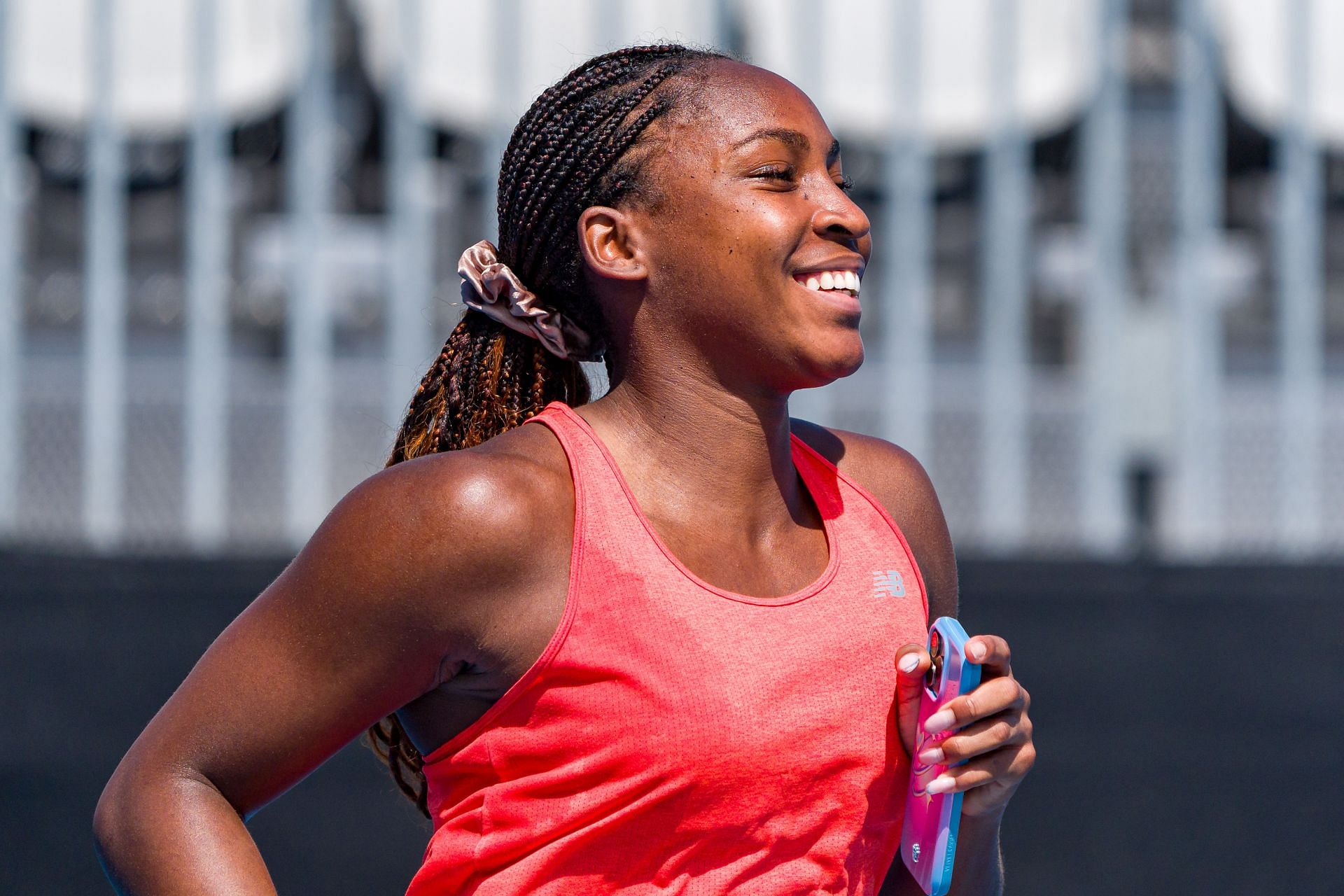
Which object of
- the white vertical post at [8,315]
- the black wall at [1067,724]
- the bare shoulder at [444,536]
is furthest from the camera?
the white vertical post at [8,315]

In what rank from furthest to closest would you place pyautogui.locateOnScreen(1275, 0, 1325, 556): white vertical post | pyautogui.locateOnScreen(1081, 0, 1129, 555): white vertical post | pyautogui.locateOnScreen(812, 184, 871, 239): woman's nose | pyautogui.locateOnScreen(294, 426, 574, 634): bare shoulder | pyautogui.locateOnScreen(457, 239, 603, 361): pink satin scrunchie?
1. pyautogui.locateOnScreen(1275, 0, 1325, 556): white vertical post
2. pyautogui.locateOnScreen(1081, 0, 1129, 555): white vertical post
3. pyautogui.locateOnScreen(457, 239, 603, 361): pink satin scrunchie
4. pyautogui.locateOnScreen(812, 184, 871, 239): woman's nose
5. pyautogui.locateOnScreen(294, 426, 574, 634): bare shoulder

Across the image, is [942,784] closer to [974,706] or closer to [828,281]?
[974,706]

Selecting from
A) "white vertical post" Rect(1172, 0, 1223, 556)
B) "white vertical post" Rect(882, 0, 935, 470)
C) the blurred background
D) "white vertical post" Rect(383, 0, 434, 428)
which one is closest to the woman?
the blurred background

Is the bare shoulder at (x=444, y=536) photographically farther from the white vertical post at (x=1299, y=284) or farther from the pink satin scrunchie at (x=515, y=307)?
the white vertical post at (x=1299, y=284)

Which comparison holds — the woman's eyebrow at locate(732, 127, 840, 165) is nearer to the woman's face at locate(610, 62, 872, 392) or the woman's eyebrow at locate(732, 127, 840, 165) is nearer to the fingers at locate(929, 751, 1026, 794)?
the woman's face at locate(610, 62, 872, 392)

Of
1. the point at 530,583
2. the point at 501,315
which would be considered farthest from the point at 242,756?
the point at 501,315

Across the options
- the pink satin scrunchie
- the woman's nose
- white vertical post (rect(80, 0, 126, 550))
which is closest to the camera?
the woman's nose

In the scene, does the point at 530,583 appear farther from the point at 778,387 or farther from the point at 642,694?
the point at 778,387

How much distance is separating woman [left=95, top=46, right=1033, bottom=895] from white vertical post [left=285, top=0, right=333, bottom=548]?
3.05 m

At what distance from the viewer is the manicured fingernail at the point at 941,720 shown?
0.97 metres

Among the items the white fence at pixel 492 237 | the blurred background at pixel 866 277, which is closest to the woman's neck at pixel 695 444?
the blurred background at pixel 866 277

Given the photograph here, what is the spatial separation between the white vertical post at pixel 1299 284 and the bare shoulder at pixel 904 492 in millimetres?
3538

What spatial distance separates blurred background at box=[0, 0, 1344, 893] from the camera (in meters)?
4.09

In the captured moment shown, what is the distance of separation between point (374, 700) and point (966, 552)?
3.17m
